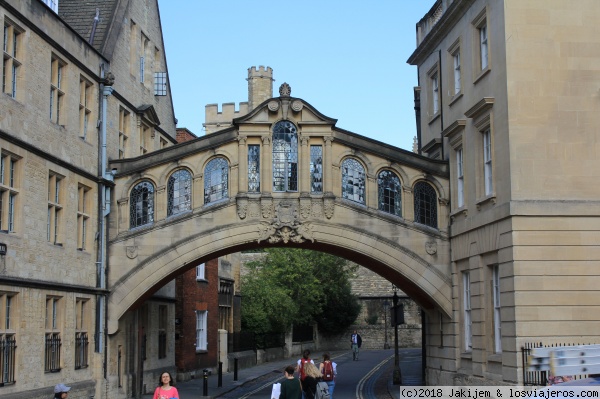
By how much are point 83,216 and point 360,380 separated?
15.6 metres

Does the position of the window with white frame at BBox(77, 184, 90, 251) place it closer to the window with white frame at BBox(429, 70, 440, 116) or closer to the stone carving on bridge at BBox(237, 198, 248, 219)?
the stone carving on bridge at BBox(237, 198, 248, 219)

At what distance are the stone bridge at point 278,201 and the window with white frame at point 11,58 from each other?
6.68 m

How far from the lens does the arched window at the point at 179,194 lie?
27734 millimetres

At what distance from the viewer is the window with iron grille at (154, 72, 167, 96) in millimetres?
33156

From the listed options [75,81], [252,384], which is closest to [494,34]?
[75,81]

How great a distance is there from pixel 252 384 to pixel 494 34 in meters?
18.5

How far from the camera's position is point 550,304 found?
69.4 feet

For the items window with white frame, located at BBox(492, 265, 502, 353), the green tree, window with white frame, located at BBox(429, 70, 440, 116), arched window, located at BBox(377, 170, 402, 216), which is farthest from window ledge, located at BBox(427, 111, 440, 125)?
the green tree

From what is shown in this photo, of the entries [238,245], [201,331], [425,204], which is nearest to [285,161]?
[238,245]

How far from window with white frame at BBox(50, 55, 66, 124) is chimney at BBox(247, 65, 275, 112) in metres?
85.6

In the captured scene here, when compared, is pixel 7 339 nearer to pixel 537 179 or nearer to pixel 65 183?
pixel 65 183

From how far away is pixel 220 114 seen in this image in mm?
112312

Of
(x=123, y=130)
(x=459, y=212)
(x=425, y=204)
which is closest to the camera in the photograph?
(x=459, y=212)

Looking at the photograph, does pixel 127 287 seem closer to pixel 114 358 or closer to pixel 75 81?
pixel 114 358
